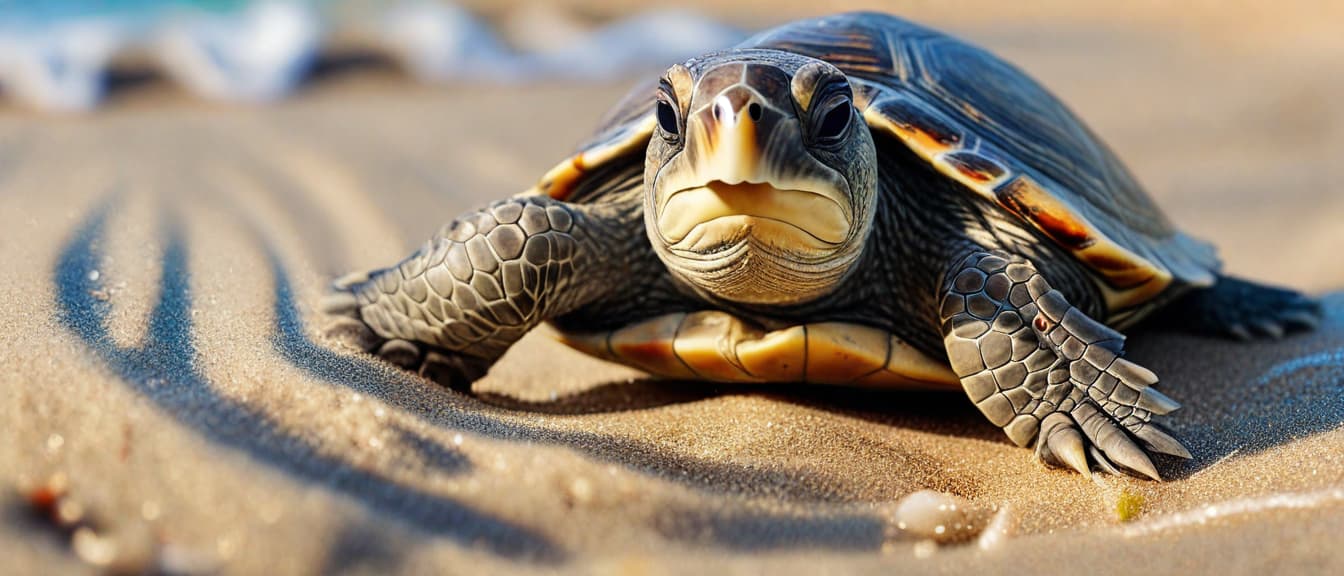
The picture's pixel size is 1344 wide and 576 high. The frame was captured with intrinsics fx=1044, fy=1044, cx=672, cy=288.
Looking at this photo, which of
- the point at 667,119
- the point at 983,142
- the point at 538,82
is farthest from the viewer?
the point at 538,82

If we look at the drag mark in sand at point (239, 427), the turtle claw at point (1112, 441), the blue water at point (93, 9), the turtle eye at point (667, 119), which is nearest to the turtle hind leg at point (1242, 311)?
the turtle claw at point (1112, 441)

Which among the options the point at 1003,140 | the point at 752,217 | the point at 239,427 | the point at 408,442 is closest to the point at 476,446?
the point at 408,442

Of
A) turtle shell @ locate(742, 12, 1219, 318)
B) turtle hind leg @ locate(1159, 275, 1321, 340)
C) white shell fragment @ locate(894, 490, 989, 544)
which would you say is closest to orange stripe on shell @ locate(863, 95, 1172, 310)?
turtle shell @ locate(742, 12, 1219, 318)

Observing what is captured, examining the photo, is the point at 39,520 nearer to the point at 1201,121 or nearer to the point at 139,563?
the point at 139,563

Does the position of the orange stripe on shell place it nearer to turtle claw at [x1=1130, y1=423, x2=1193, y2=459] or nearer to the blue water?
turtle claw at [x1=1130, y1=423, x2=1193, y2=459]

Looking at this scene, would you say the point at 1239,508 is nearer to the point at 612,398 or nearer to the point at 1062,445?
the point at 1062,445

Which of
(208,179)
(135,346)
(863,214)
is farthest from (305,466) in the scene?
(208,179)

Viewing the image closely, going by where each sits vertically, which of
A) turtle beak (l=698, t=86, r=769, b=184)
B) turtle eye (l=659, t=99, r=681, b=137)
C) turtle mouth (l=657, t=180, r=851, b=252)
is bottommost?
turtle mouth (l=657, t=180, r=851, b=252)

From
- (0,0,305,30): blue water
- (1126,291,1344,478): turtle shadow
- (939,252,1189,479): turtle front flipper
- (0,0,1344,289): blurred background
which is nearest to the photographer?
(939,252,1189,479): turtle front flipper

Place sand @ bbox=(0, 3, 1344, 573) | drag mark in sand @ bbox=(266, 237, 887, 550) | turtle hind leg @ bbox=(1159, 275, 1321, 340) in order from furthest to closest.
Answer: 1. turtle hind leg @ bbox=(1159, 275, 1321, 340)
2. drag mark in sand @ bbox=(266, 237, 887, 550)
3. sand @ bbox=(0, 3, 1344, 573)
